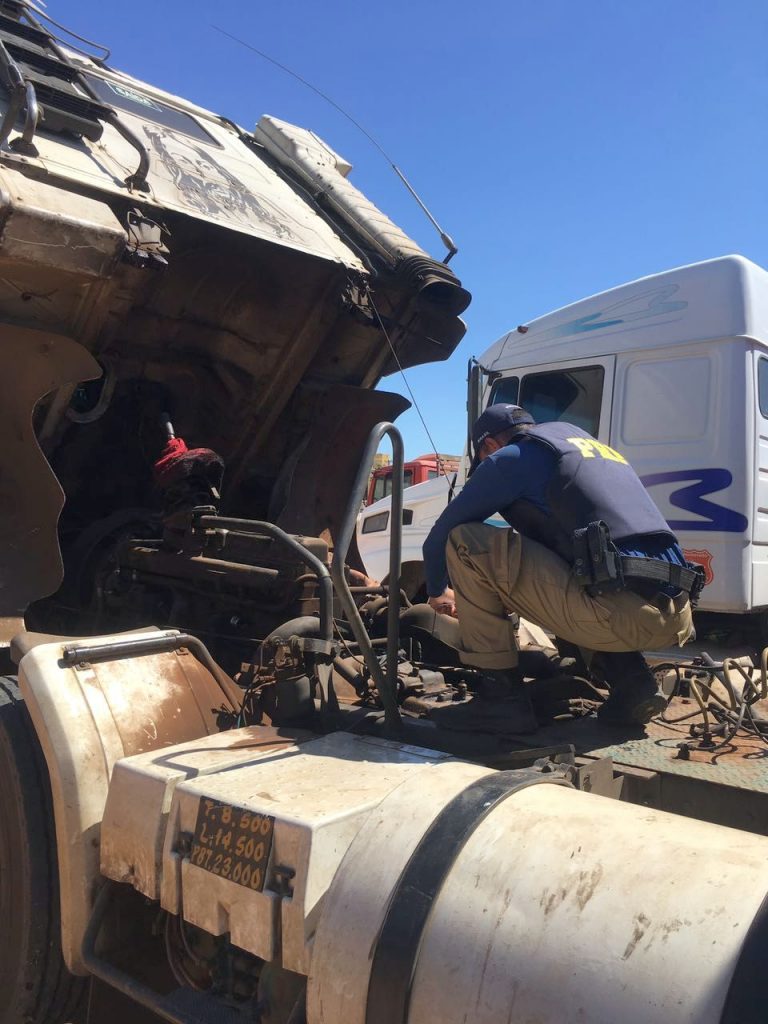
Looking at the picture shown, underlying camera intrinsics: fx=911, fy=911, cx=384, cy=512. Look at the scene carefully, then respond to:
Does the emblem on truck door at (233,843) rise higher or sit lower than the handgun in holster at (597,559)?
lower

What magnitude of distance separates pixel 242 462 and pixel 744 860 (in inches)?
126

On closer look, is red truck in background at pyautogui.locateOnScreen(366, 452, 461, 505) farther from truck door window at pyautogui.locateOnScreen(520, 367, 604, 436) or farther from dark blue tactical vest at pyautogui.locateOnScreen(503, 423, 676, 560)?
dark blue tactical vest at pyautogui.locateOnScreen(503, 423, 676, 560)

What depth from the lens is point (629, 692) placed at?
2.67 m

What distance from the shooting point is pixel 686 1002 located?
50.4 inches

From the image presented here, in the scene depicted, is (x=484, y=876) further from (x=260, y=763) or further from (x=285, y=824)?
(x=260, y=763)

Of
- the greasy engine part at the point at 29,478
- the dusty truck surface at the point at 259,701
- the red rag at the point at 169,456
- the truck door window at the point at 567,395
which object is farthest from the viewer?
the truck door window at the point at 567,395

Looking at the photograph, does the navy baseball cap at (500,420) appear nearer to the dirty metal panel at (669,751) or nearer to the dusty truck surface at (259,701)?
the dusty truck surface at (259,701)

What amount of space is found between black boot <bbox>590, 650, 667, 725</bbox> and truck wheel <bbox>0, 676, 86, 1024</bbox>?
63.4 inches

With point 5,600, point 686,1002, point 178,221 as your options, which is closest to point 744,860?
point 686,1002

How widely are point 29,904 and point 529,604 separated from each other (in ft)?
5.13

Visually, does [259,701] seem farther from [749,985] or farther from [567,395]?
[567,395]

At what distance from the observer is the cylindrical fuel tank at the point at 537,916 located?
132cm

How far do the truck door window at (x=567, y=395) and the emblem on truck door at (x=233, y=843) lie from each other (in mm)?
5416

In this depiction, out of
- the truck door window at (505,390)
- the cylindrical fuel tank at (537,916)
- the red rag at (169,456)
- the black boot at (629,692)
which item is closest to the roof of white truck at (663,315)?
the truck door window at (505,390)
